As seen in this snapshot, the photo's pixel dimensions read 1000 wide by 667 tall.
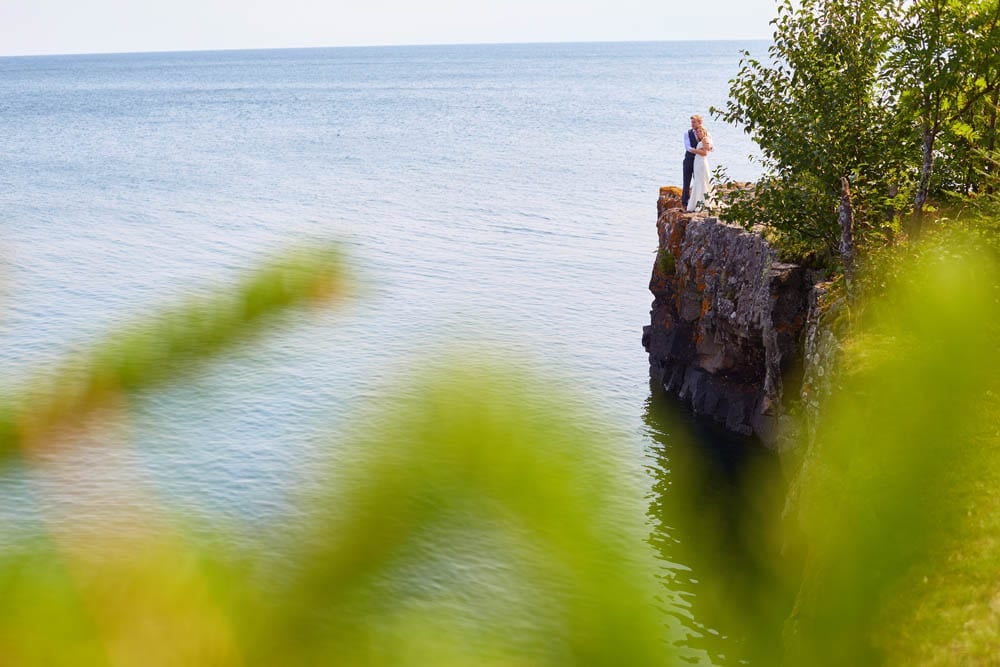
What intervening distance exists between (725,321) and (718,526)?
284 inches

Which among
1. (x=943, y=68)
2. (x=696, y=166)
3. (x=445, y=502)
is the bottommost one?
(x=696, y=166)

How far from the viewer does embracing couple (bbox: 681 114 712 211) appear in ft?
91.7

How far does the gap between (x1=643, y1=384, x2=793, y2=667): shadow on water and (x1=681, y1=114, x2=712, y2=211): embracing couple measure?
7.43m

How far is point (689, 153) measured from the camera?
29562mm

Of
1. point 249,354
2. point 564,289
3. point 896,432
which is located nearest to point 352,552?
point 249,354

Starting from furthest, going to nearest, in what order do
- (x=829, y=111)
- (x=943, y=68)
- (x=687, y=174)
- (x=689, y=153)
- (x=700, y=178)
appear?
(x=687, y=174)
(x=700, y=178)
(x=689, y=153)
(x=829, y=111)
(x=943, y=68)

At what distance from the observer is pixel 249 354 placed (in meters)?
1.60

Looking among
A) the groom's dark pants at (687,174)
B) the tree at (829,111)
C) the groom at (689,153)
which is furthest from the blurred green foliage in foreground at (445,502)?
the groom's dark pants at (687,174)

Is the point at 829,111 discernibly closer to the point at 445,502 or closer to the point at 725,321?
the point at 725,321

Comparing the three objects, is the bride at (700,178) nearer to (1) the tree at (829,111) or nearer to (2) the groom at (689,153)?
(2) the groom at (689,153)

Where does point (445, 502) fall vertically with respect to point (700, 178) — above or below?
above

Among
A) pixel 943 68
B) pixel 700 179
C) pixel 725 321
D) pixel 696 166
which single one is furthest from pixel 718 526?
pixel 943 68

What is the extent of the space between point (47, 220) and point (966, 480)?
71.1ft

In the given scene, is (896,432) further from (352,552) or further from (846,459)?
(352,552)
